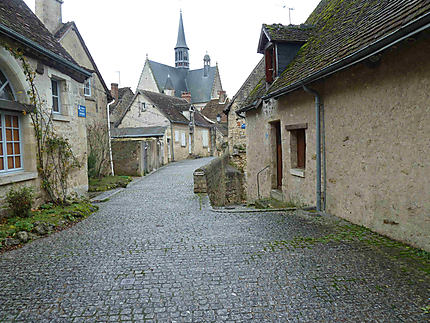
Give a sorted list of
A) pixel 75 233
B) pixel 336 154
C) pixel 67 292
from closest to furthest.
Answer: pixel 67 292 < pixel 75 233 < pixel 336 154

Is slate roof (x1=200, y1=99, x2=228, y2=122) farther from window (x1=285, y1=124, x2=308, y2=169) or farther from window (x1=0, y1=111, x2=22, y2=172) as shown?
window (x1=0, y1=111, x2=22, y2=172)

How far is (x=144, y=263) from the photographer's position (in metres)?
4.63

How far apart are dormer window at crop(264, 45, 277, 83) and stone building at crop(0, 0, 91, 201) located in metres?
5.49

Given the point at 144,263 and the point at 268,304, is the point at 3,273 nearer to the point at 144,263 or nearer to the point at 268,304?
the point at 144,263

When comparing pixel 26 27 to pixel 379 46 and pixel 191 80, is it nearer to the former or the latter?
pixel 379 46

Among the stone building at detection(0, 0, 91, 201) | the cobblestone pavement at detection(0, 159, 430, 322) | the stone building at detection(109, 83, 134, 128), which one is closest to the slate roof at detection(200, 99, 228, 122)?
the stone building at detection(109, 83, 134, 128)

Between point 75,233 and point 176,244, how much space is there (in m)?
2.11

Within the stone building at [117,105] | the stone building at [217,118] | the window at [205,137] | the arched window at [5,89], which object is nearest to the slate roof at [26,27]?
the arched window at [5,89]

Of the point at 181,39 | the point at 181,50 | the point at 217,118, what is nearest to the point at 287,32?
the point at 217,118

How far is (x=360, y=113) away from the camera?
19.6 ft

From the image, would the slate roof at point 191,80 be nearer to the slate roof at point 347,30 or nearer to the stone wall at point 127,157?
the stone wall at point 127,157

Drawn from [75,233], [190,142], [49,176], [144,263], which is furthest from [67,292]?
[190,142]

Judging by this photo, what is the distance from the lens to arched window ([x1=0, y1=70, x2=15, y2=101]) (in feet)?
23.1

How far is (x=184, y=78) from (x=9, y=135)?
6354 cm
